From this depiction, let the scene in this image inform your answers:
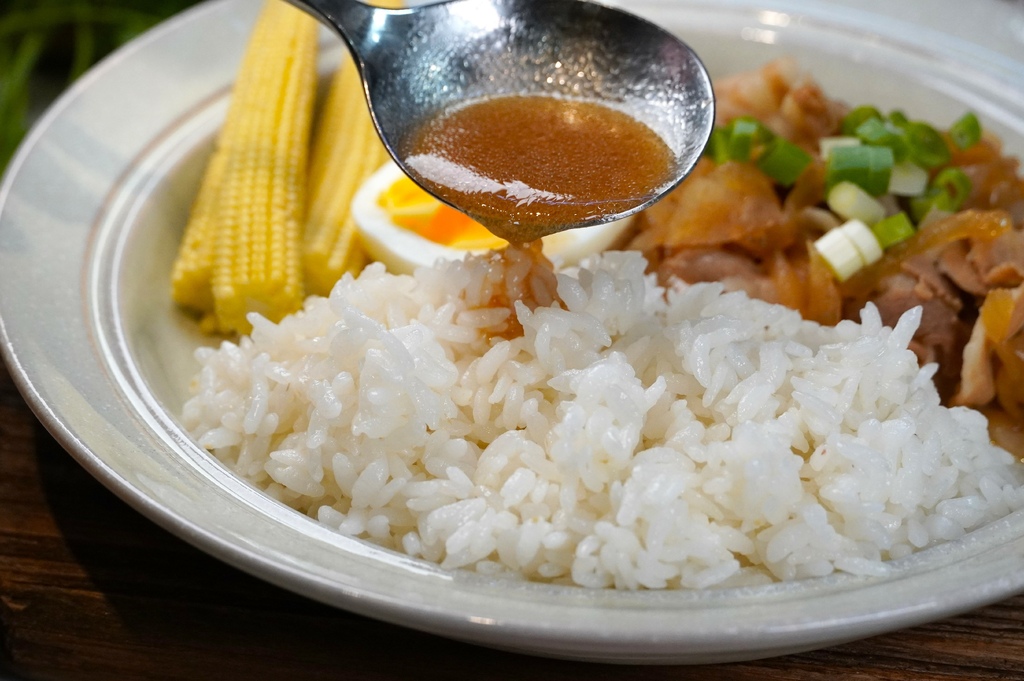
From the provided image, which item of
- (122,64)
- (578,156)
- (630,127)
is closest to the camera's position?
(578,156)

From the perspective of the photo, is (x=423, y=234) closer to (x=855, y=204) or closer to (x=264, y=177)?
(x=264, y=177)

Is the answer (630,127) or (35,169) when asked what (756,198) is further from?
(35,169)

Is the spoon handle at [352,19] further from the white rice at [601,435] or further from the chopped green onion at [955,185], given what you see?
the chopped green onion at [955,185]

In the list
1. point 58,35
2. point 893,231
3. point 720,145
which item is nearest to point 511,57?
point 720,145

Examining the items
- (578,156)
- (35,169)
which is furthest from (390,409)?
(35,169)

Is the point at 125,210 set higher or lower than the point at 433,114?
lower

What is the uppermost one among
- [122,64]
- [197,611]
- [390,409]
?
[122,64]
